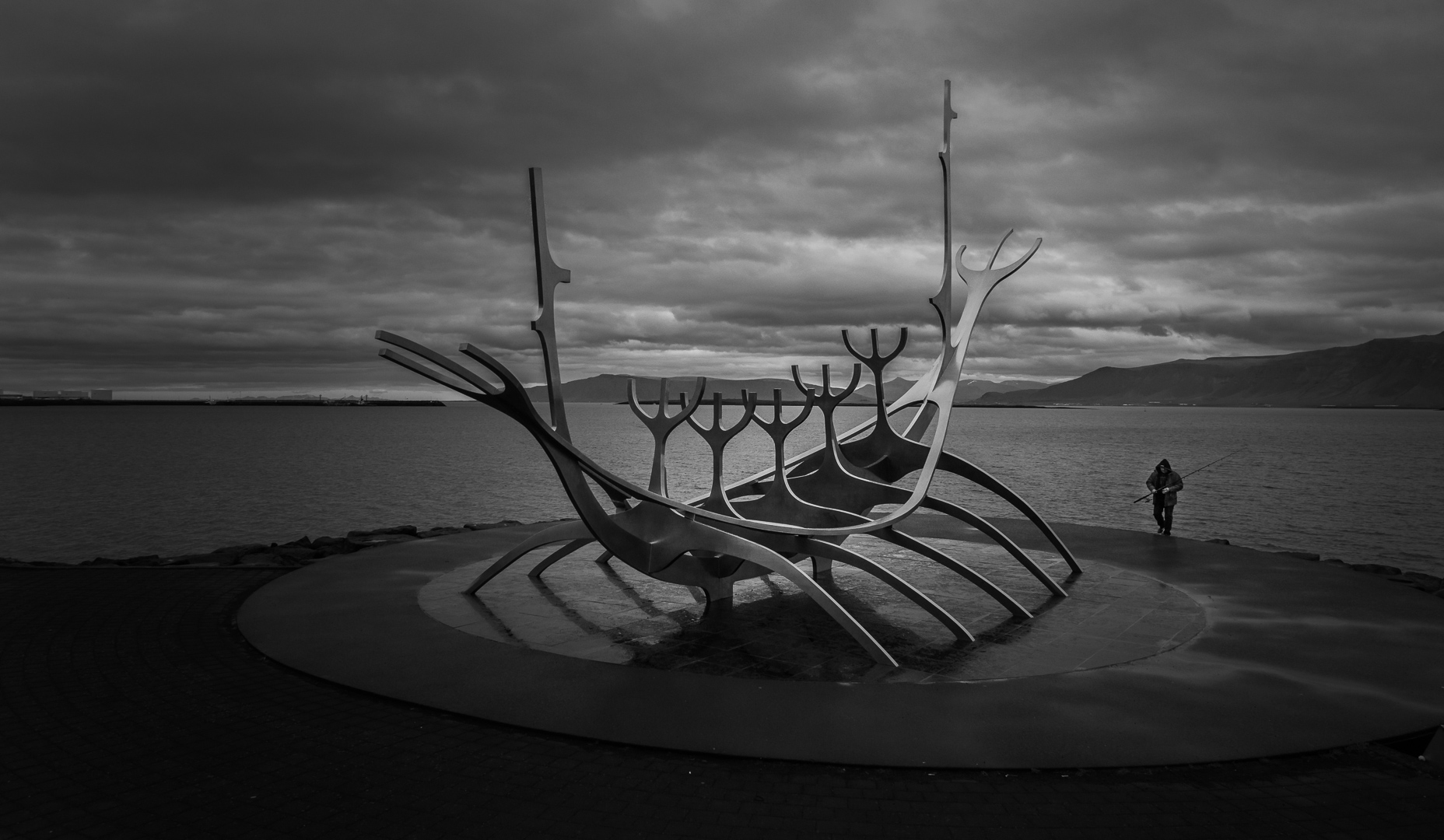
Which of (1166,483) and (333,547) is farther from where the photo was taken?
(1166,483)

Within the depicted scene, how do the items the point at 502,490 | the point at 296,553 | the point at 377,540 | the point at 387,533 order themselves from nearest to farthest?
the point at 296,553
the point at 377,540
the point at 387,533
the point at 502,490

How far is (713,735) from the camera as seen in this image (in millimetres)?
7414

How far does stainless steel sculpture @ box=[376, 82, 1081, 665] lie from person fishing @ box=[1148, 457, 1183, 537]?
587 centimetres

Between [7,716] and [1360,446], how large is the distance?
365 feet

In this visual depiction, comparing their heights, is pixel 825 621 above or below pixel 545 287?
below

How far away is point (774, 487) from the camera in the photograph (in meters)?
12.9

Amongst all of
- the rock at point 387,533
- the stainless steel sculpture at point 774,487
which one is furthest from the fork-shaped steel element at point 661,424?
the rock at point 387,533

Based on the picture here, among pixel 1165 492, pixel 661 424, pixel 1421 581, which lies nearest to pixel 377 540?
pixel 661 424

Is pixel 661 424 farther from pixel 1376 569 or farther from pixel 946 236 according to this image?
pixel 1376 569

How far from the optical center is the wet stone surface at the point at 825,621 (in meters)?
9.69

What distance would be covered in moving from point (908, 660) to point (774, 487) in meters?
3.73

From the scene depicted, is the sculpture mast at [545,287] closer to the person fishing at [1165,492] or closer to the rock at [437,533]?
the rock at [437,533]

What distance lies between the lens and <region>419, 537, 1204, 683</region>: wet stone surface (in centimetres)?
969

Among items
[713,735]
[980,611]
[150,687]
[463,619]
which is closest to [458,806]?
[713,735]
